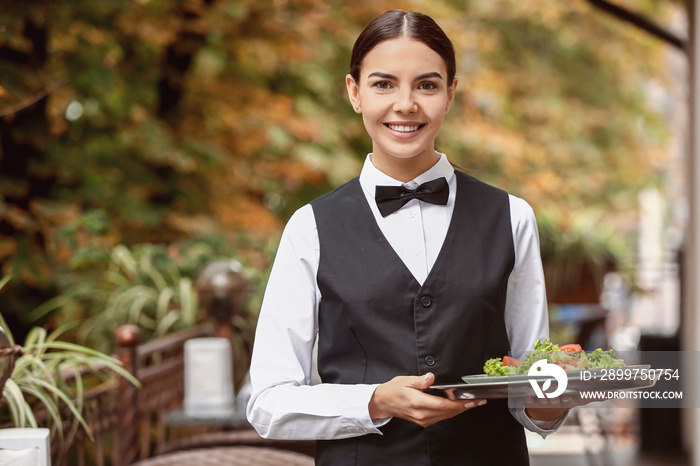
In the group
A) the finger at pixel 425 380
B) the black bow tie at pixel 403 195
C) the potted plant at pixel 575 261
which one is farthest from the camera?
the potted plant at pixel 575 261

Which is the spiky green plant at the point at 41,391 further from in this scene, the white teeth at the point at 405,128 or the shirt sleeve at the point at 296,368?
the white teeth at the point at 405,128

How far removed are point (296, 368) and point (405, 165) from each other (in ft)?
1.31

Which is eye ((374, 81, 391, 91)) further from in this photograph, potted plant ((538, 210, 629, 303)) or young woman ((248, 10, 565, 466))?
potted plant ((538, 210, 629, 303))

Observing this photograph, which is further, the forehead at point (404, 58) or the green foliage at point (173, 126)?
the green foliage at point (173, 126)

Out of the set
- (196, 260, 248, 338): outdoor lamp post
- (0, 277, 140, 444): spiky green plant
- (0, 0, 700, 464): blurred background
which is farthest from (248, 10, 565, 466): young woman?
(196, 260, 248, 338): outdoor lamp post

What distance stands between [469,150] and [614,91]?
4.27 meters

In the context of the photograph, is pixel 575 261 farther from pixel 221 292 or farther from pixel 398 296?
pixel 398 296

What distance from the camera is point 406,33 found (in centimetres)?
141

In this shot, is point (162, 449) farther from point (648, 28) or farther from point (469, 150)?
point (469, 150)

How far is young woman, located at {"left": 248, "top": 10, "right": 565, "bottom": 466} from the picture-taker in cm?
138

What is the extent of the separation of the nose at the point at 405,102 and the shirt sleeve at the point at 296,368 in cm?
25

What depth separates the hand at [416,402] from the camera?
1.25 metres

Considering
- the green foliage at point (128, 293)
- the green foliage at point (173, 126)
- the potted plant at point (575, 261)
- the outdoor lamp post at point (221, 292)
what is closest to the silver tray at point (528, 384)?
the green foliage at point (173, 126)

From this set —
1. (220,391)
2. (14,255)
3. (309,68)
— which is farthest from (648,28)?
(14,255)
